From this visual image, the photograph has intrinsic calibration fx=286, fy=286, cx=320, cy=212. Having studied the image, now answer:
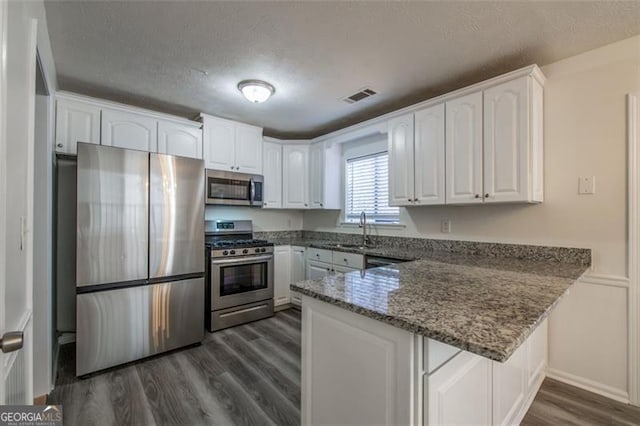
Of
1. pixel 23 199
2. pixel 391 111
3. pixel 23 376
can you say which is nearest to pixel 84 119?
pixel 23 199

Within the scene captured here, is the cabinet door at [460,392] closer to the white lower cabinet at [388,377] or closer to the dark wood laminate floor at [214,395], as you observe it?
the white lower cabinet at [388,377]

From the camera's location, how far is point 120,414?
5.91ft

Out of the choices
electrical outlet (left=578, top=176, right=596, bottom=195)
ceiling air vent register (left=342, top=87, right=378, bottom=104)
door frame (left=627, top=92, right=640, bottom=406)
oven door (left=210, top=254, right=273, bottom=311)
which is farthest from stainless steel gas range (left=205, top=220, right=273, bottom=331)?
door frame (left=627, top=92, right=640, bottom=406)

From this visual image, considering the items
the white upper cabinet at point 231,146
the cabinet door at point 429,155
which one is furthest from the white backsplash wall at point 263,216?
the cabinet door at point 429,155

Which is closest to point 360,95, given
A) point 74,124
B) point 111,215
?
point 111,215

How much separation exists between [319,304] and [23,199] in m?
1.20

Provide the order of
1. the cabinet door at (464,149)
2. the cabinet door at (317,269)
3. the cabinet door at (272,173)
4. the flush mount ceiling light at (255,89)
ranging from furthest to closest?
the cabinet door at (272,173) < the cabinet door at (317,269) < the flush mount ceiling light at (255,89) < the cabinet door at (464,149)

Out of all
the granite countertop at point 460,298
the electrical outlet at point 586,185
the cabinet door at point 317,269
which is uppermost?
the electrical outlet at point 586,185

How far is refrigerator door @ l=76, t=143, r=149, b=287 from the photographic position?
7.26 ft

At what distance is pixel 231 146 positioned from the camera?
3461mm

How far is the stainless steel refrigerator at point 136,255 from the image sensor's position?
7.31 feet

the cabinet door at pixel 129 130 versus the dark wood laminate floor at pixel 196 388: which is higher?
the cabinet door at pixel 129 130

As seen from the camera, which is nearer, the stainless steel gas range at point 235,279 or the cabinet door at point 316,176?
the stainless steel gas range at point 235,279

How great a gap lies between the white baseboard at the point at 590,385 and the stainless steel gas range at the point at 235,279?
2746 mm
